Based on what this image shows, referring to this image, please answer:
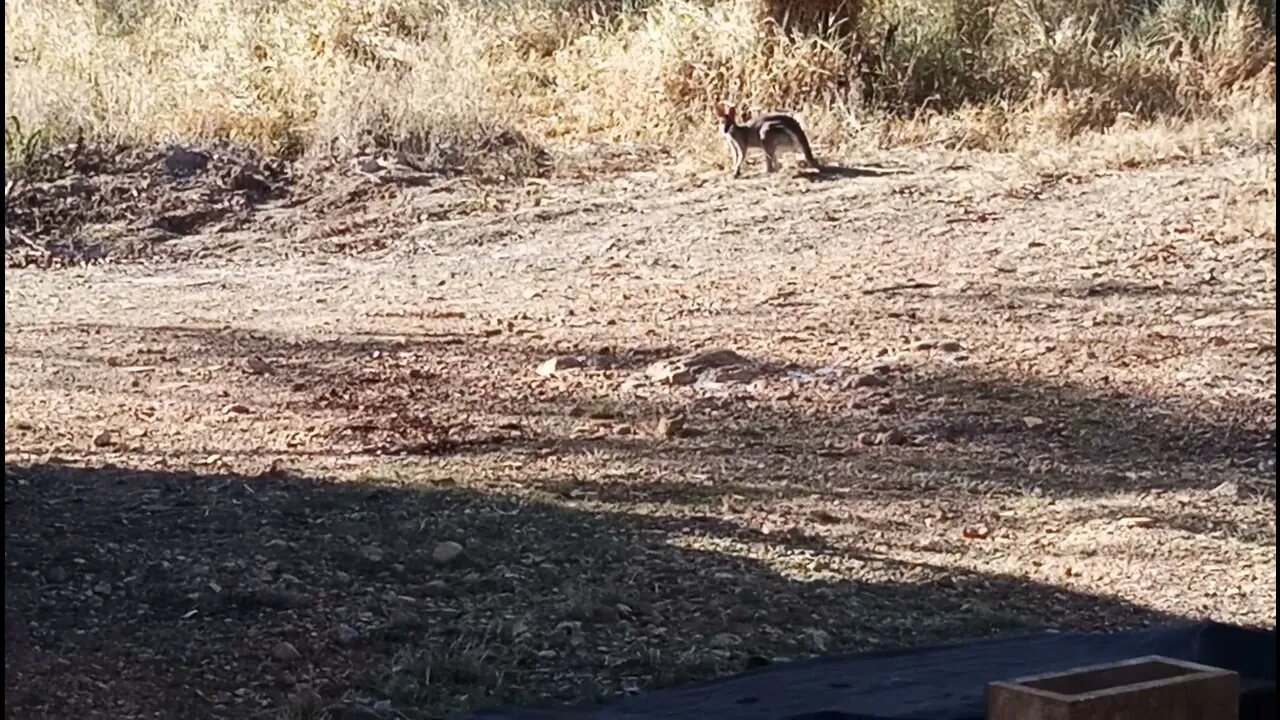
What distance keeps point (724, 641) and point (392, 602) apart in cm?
84

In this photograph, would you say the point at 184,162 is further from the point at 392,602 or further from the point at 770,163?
the point at 392,602

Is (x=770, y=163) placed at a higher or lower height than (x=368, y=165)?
higher

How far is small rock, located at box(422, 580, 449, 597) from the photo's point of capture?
5238mm

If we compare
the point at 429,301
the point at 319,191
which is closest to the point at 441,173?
the point at 319,191

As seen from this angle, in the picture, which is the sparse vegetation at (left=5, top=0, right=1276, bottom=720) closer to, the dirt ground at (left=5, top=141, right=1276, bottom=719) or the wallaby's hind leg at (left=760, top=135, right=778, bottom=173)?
the dirt ground at (left=5, top=141, right=1276, bottom=719)

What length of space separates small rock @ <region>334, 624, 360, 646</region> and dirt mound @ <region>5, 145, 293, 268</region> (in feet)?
21.4

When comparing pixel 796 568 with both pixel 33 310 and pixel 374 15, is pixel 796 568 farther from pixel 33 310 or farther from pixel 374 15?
pixel 374 15

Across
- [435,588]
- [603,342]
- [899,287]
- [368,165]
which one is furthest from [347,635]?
[368,165]

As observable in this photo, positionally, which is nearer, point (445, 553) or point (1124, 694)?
point (1124, 694)

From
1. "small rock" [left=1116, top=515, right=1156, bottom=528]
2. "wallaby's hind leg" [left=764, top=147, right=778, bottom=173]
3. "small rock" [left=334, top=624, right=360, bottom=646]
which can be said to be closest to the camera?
"small rock" [left=334, top=624, right=360, bottom=646]

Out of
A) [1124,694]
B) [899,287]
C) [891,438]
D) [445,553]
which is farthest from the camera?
[899,287]

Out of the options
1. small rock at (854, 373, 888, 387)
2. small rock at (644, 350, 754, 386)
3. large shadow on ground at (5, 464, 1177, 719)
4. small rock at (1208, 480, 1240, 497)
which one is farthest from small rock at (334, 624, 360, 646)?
small rock at (854, 373, 888, 387)

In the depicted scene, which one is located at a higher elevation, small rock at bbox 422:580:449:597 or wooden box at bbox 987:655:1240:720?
wooden box at bbox 987:655:1240:720

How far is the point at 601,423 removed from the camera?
7.43 m
